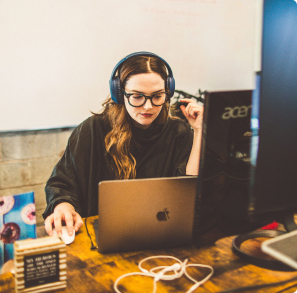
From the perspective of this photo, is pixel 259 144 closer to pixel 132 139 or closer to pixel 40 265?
pixel 40 265

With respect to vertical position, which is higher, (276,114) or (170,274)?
(276,114)

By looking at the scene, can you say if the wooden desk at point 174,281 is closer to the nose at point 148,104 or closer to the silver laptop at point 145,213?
the silver laptop at point 145,213

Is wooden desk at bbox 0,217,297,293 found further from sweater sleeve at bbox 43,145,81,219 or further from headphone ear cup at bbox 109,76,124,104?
headphone ear cup at bbox 109,76,124,104

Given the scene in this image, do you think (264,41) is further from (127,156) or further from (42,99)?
(42,99)

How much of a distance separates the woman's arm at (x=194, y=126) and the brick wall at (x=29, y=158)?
36.7 inches

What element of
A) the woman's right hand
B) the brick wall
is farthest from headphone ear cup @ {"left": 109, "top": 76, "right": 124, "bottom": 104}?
the brick wall

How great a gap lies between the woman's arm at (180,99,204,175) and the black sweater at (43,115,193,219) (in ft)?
0.16

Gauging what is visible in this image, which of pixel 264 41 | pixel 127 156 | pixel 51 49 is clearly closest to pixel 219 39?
pixel 51 49

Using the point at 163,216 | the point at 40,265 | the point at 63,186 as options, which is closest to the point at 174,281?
the point at 163,216

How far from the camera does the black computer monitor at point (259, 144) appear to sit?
0.61m

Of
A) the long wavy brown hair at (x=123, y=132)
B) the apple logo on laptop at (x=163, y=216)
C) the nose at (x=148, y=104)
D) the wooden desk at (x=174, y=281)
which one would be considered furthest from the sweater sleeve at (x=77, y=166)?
the apple logo on laptop at (x=163, y=216)

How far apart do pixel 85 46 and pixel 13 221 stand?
143 cm

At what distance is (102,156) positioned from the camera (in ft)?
4.82

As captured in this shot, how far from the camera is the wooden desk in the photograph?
2.28 ft
